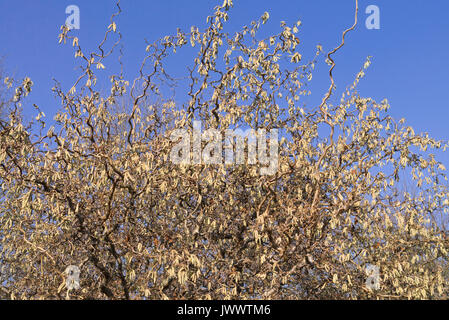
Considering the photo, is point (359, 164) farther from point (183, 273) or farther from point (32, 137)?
point (32, 137)

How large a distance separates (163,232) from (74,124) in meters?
2.68

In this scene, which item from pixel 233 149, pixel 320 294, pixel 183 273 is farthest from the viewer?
pixel 320 294

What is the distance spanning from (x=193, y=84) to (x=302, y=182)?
287cm

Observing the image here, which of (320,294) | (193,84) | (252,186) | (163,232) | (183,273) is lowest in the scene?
(320,294)

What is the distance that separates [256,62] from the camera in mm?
8828

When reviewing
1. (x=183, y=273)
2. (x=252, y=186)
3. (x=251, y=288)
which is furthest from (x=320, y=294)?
(x=183, y=273)

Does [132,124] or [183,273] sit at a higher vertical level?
[132,124]

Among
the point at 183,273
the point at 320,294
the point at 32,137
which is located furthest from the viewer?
the point at 320,294

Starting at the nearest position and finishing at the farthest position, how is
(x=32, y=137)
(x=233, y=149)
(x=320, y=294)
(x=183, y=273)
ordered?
(x=183, y=273), (x=32, y=137), (x=233, y=149), (x=320, y=294)

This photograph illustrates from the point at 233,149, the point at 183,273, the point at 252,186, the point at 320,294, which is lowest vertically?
the point at 320,294

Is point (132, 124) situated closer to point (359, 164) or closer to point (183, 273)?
point (183, 273)

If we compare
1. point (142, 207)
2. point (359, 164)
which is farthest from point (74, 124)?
point (359, 164)
